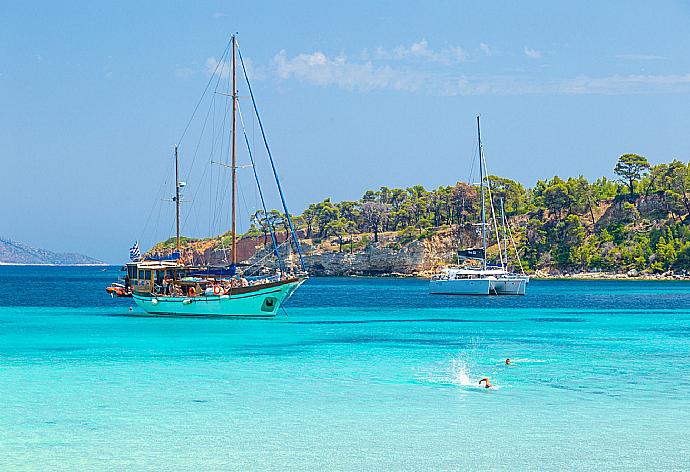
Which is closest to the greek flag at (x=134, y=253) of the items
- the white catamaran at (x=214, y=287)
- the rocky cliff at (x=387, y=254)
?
the white catamaran at (x=214, y=287)

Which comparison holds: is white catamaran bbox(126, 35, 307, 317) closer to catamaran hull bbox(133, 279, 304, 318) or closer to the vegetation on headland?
catamaran hull bbox(133, 279, 304, 318)

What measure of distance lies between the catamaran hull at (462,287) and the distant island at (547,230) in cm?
4778

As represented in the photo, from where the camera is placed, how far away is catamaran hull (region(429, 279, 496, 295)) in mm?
90562

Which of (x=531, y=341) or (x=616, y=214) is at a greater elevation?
(x=616, y=214)

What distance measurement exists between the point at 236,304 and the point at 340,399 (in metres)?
27.6

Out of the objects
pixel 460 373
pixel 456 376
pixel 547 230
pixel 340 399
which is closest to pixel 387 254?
pixel 547 230

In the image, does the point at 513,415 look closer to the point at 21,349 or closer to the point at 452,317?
the point at 21,349

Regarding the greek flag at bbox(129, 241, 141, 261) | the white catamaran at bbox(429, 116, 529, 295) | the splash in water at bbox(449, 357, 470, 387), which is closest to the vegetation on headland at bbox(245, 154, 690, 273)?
the white catamaran at bbox(429, 116, 529, 295)

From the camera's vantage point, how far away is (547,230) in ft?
527

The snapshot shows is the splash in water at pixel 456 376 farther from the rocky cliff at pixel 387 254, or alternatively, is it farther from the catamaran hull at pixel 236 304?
the rocky cliff at pixel 387 254

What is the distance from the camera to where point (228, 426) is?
20234 millimetres

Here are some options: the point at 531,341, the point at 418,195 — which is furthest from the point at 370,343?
the point at 418,195

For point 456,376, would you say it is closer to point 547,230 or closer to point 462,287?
point 462,287

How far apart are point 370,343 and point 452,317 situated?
19.9 m
